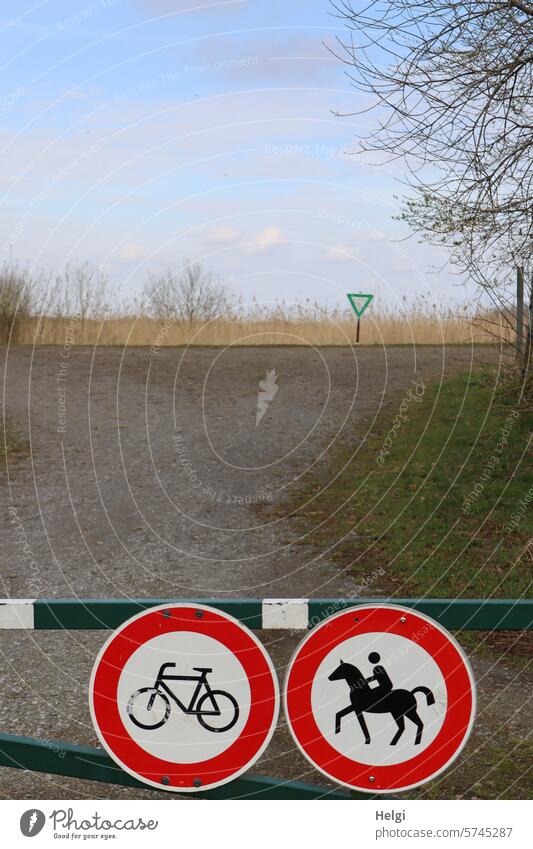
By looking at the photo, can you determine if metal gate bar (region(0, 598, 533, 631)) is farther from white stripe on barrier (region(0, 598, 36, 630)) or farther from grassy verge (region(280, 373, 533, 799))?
grassy verge (region(280, 373, 533, 799))

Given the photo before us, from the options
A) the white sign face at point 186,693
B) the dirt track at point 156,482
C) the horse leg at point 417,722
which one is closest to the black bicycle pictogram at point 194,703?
the white sign face at point 186,693

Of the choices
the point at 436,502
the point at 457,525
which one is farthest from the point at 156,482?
the point at 457,525

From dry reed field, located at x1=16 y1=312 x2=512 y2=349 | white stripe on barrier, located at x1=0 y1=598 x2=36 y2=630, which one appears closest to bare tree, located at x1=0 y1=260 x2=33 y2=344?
dry reed field, located at x1=16 y1=312 x2=512 y2=349

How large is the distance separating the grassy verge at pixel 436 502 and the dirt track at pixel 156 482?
0.46 meters

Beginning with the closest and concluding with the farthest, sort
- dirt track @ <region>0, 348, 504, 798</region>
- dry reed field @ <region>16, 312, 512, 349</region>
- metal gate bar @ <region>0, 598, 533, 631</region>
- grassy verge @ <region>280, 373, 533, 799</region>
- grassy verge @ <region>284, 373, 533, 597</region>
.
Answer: metal gate bar @ <region>0, 598, 533, 631</region>, grassy verge @ <region>280, 373, 533, 799</region>, dirt track @ <region>0, 348, 504, 798</region>, grassy verge @ <region>284, 373, 533, 597</region>, dry reed field @ <region>16, 312, 512, 349</region>

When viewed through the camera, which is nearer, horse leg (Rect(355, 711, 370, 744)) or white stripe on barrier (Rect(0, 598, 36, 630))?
horse leg (Rect(355, 711, 370, 744))

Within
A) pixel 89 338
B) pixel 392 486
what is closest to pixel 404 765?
pixel 392 486

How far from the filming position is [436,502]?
1102cm

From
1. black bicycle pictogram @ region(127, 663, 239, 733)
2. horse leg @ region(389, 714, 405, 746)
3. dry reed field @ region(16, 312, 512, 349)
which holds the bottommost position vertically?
horse leg @ region(389, 714, 405, 746)

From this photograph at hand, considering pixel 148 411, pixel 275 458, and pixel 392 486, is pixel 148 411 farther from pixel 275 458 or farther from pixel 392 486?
pixel 392 486

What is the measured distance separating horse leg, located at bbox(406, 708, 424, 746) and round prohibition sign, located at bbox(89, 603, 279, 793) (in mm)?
519

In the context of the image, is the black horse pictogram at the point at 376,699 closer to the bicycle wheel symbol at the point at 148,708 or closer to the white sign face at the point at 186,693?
the white sign face at the point at 186,693

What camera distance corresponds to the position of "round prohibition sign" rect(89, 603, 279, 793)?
376 cm

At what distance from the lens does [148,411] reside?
16.0 meters
